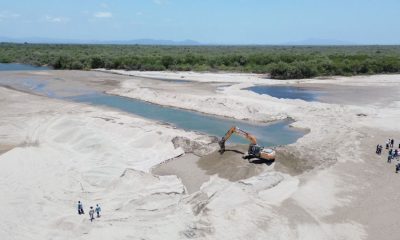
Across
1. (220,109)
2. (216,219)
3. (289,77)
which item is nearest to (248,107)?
(220,109)

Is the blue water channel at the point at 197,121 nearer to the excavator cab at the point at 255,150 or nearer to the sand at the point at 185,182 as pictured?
the sand at the point at 185,182

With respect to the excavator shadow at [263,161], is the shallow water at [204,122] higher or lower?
lower

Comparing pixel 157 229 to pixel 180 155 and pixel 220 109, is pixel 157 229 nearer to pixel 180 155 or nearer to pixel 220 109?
pixel 180 155

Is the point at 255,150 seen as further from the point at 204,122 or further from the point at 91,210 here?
the point at 204,122

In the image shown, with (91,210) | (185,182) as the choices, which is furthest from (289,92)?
(91,210)

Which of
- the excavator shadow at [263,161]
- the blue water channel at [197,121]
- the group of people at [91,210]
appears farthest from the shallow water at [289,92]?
the group of people at [91,210]

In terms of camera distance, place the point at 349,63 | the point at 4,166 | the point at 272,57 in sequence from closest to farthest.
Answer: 1. the point at 4,166
2. the point at 349,63
3. the point at 272,57
